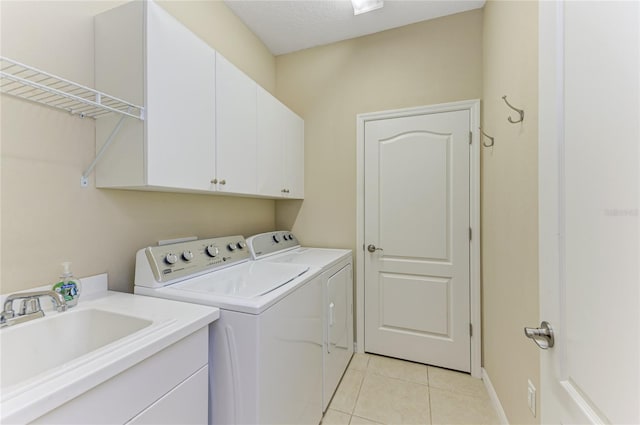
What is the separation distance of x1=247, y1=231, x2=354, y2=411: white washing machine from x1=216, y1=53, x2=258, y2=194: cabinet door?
0.53m

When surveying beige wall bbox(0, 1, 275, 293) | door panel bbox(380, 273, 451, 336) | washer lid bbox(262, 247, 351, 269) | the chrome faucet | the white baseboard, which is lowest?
the white baseboard

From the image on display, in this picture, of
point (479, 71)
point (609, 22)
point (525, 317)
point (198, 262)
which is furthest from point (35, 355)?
point (479, 71)

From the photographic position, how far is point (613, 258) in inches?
19.2

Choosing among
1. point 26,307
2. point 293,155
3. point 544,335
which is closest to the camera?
point 544,335

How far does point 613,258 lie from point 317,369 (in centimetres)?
148

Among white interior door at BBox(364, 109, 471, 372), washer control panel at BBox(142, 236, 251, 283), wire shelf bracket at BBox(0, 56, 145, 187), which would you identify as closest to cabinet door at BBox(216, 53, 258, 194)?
washer control panel at BBox(142, 236, 251, 283)

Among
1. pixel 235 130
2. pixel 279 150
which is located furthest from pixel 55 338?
pixel 279 150

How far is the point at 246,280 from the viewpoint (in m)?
1.39

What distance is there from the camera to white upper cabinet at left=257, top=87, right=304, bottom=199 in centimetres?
195

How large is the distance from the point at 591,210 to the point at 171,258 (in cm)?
156

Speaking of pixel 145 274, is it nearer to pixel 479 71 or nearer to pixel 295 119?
pixel 295 119

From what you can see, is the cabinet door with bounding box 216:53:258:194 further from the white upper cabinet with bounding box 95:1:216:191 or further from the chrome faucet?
the chrome faucet

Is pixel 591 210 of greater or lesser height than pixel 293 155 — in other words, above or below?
below

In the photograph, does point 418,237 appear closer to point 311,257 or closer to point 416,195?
point 416,195
